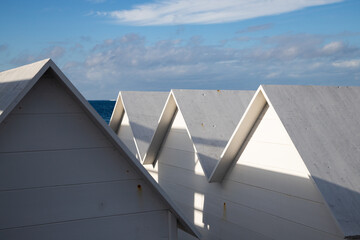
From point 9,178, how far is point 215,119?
5.21 m

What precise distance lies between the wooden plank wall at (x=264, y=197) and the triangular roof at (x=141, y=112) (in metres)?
2.65

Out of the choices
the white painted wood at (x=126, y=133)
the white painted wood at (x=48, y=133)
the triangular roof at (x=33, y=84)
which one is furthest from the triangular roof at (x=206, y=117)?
the white painted wood at (x=48, y=133)

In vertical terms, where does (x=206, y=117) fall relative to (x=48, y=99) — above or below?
above

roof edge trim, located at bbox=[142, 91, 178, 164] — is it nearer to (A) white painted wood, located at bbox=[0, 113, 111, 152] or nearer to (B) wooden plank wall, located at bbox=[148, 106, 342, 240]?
(B) wooden plank wall, located at bbox=[148, 106, 342, 240]

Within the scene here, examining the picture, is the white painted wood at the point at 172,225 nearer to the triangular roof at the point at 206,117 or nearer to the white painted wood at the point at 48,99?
the white painted wood at the point at 48,99

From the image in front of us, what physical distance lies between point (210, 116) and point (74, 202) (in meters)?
4.87

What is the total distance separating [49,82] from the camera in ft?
13.0

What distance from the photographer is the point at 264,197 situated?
608cm

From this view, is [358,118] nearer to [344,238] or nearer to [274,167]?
[274,167]

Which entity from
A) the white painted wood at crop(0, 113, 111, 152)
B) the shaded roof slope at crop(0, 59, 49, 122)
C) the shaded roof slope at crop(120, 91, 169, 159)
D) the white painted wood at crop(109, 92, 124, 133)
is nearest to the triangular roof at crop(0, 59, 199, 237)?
the shaded roof slope at crop(0, 59, 49, 122)

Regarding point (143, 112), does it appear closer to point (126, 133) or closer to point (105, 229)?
point (126, 133)

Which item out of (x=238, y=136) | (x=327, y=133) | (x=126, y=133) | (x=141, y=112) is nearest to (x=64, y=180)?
(x=238, y=136)

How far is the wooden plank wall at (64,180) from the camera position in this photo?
3.83 meters

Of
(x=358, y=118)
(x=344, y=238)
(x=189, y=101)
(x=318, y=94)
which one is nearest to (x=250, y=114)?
(x=318, y=94)
